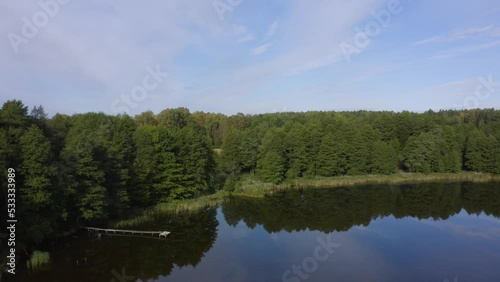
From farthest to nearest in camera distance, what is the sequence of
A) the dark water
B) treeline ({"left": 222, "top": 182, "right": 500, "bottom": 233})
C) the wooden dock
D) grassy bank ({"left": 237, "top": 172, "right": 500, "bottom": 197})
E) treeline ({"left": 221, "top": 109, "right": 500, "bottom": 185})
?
treeline ({"left": 221, "top": 109, "right": 500, "bottom": 185}), grassy bank ({"left": 237, "top": 172, "right": 500, "bottom": 197}), treeline ({"left": 222, "top": 182, "right": 500, "bottom": 233}), the wooden dock, the dark water

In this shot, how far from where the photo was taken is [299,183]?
5556cm

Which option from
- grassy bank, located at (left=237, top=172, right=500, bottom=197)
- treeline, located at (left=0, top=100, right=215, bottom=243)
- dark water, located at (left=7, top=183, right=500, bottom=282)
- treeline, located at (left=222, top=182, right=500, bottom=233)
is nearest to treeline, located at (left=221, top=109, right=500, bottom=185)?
grassy bank, located at (left=237, top=172, right=500, bottom=197)

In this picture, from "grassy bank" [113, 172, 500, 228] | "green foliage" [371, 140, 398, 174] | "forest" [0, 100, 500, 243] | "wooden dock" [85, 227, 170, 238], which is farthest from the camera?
"green foliage" [371, 140, 398, 174]

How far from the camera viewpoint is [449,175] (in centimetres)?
6125

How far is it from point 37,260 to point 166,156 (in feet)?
62.9

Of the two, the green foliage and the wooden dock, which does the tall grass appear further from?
the green foliage

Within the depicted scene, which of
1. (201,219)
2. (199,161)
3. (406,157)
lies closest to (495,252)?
(201,219)

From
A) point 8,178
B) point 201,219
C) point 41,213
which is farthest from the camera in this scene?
point 201,219

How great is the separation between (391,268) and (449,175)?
43.8 metres

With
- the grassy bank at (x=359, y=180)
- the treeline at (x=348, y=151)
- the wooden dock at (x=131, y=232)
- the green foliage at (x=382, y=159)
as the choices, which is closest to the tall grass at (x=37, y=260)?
the wooden dock at (x=131, y=232)

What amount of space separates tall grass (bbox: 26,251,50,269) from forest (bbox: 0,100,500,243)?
2.96 ft

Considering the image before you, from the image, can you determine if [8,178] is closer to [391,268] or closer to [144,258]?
[144,258]

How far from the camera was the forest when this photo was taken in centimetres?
2550

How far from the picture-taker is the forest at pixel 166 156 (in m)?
25.5
